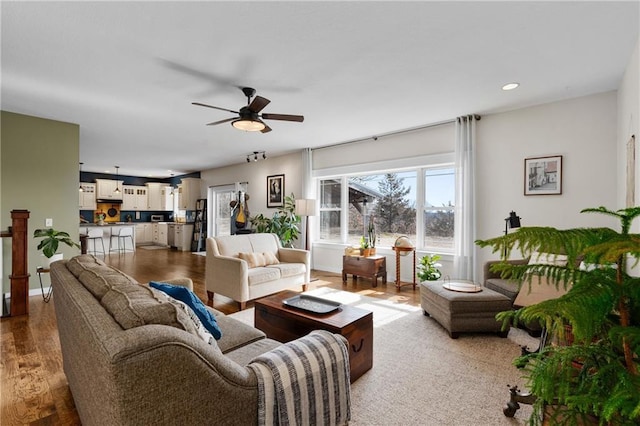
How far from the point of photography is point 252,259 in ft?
13.3

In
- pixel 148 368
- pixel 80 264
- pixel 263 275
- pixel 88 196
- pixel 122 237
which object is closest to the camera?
pixel 148 368

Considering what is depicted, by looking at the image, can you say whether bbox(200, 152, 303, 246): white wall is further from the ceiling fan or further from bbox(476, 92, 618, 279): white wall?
bbox(476, 92, 618, 279): white wall

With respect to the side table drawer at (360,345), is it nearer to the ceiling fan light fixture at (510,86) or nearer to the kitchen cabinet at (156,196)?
the ceiling fan light fixture at (510,86)

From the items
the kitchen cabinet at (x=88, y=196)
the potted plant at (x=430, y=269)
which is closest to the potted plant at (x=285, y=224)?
the potted plant at (x=430, y=269)

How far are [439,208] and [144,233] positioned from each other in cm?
996

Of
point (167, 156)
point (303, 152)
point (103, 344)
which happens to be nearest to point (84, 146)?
point (167, 156)

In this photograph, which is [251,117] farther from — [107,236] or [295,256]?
[107,236]

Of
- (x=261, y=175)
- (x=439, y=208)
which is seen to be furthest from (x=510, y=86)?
(x=261, y=175)

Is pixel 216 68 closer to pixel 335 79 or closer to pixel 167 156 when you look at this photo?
pixel 335 79

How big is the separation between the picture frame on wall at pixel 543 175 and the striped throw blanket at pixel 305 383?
3.66m

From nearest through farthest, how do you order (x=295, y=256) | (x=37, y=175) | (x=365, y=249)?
(x=37, y=175) < (x=295, y=256) < (x=365, y=249)

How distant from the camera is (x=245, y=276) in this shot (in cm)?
361

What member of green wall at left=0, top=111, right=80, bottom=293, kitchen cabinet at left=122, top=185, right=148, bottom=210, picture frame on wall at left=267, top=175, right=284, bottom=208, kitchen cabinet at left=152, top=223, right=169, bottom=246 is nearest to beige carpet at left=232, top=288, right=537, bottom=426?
picture frame on wall at left=267, top=175, right=284, bottom=208

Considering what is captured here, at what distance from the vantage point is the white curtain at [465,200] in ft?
13.7
